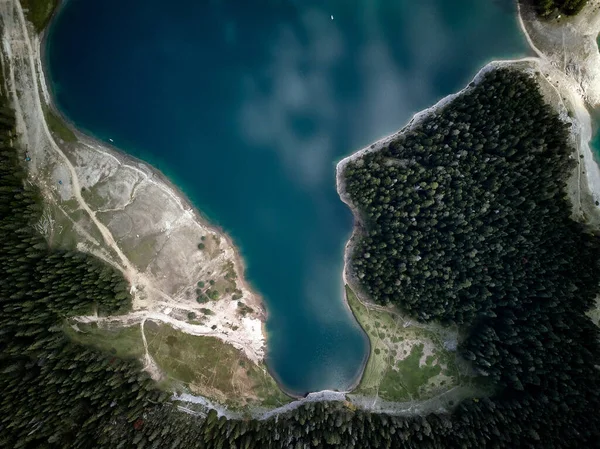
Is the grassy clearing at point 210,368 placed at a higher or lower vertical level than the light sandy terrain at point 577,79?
lower

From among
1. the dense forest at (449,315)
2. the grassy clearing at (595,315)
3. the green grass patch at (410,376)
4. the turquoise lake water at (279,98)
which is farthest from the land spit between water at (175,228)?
the grassy clearing at (595,315)

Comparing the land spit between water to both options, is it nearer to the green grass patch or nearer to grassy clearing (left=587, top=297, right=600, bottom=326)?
the green grass patch

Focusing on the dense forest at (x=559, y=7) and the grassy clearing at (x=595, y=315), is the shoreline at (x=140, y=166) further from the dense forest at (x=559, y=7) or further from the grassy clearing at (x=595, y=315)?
the dense forest at (x=559, y=7)

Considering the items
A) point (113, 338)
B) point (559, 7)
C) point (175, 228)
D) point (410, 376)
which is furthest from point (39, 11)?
point (410, 376)

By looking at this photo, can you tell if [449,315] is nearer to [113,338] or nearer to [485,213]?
[485,213]

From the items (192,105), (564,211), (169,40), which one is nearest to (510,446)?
(564,211)

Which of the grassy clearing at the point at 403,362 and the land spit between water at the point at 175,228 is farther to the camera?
the grassy clearing at the point at 403,362
